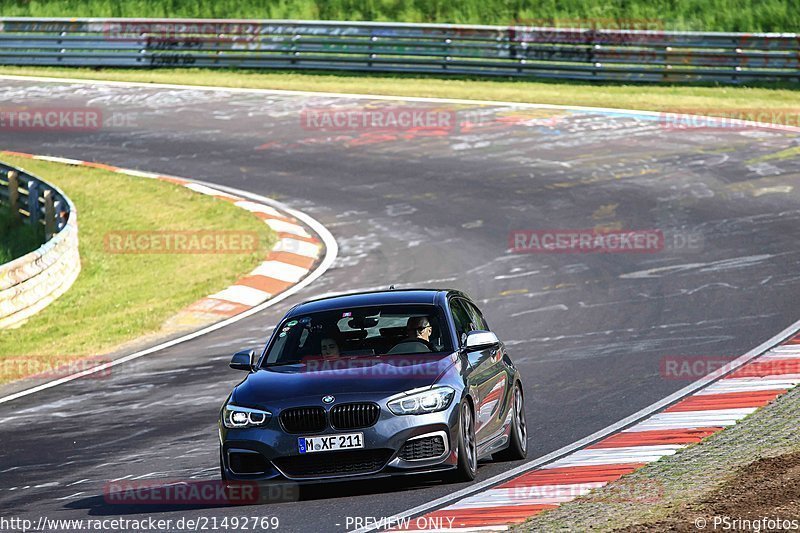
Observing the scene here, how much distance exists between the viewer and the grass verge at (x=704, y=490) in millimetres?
7734

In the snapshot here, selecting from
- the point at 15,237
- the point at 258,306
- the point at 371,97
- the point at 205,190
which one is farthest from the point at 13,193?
the point at 371,97

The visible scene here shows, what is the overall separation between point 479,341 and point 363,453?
1.38 m

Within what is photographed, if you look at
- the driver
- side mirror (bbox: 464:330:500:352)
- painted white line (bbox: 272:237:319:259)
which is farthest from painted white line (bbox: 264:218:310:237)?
side mirror (bbox: 464:330:500:352)

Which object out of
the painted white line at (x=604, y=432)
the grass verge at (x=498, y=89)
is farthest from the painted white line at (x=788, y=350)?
the grass verge at (x=498, y=89)

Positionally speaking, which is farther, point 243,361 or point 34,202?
point 34,202

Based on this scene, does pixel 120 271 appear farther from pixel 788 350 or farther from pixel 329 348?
pixel 329 348

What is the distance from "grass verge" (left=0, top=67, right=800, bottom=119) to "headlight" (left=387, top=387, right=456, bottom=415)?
19.8 metres

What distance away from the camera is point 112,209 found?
24.8m

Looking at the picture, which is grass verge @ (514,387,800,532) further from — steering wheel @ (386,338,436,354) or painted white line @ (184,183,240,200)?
painted white line @ (184,183,240,200)

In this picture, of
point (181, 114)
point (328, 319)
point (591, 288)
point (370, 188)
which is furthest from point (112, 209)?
point (328, 319)

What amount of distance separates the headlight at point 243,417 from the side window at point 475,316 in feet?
8.32

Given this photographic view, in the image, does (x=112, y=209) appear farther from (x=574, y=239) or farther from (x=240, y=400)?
(x=240, y=400)

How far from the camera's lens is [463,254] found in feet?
65.4

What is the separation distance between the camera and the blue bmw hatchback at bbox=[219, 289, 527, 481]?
929cm
